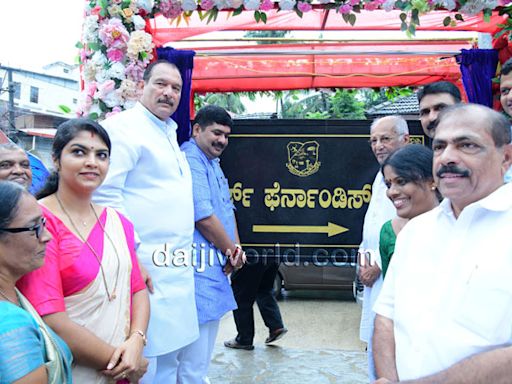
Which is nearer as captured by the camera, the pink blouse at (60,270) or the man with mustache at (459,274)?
the man with mustache at (459,274)

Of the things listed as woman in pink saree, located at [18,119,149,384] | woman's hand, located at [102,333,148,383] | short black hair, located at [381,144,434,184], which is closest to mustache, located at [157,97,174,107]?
woman in pink saree, located at [18,119,149,384]

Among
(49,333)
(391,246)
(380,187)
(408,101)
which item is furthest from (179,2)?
(408,101)

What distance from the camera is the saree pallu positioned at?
1.99 metres

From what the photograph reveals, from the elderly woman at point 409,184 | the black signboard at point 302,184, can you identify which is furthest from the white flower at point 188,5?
the elderly woman at point 409,184

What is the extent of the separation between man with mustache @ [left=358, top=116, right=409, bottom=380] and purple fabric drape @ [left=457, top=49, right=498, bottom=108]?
132 cm

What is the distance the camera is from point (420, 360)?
5.00ft

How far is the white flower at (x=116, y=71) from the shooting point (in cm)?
396

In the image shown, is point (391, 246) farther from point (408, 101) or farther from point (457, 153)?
point (408, 101)

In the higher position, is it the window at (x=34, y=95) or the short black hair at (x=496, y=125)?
the window at (x=34, y=95)

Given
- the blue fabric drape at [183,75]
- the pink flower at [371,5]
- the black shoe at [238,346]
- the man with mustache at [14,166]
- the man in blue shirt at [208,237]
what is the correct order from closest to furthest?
the man with mustache at [14,166] < the man in blue shirt at [208,237] < the pink flower at [371,5] < the blue fabric drape at [183,75] < the black shoe at [238,346]

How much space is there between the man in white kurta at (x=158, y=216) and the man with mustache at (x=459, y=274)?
50.7 inches

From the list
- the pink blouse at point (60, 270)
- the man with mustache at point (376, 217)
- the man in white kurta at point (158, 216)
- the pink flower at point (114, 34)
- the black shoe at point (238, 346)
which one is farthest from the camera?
the black shoe at point (238, 346)

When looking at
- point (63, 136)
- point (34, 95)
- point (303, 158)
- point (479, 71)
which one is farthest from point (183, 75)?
point (34, 95)

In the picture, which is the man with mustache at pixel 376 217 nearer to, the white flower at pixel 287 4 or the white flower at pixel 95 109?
the white flower at pixel 287 4
